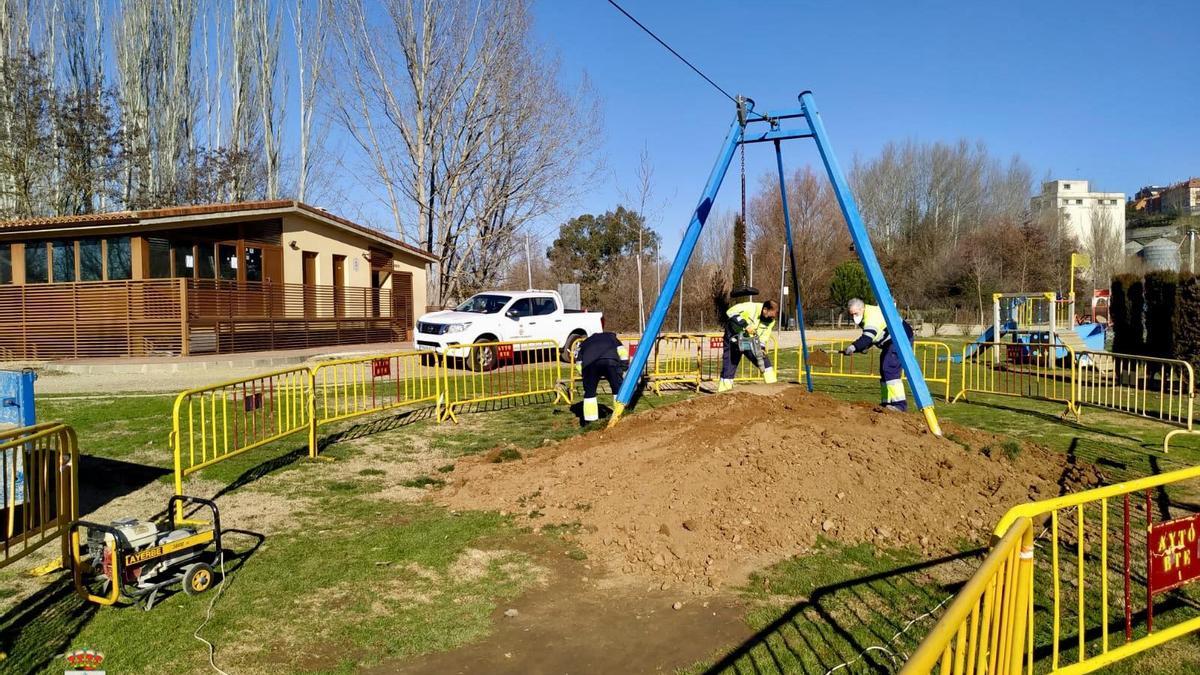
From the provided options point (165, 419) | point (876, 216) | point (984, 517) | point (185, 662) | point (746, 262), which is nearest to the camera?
point (185, 662)

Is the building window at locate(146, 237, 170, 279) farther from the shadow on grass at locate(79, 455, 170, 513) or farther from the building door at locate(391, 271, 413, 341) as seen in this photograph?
the shadow on grass at locate(79, 455, 170, 513)

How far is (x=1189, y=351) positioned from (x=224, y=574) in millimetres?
18652

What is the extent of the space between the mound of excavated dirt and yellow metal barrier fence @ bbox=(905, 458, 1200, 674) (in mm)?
766

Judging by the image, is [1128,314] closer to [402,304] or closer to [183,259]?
[402,304]

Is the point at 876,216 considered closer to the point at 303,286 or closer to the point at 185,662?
the point at 303,286

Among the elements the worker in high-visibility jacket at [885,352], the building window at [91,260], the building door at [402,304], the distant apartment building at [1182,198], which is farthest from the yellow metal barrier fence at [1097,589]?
the distant apartment building at [1182,198]

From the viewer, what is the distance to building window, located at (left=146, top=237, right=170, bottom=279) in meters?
20.7

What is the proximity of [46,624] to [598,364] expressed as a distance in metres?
7.28

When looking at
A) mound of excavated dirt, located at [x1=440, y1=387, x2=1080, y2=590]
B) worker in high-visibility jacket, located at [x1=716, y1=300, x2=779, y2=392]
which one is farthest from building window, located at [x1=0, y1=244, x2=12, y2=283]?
worker in high-visibility jacket, located at [x1=716, y1=300, x2=779, y2=392]

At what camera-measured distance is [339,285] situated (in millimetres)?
26188

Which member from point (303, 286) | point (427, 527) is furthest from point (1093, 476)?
point (303, 286)

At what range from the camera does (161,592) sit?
5039 mm

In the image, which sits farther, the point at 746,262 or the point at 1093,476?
the point at 746,262

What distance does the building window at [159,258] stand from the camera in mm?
20672
